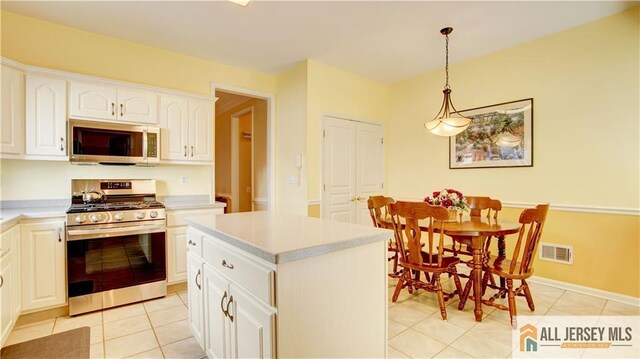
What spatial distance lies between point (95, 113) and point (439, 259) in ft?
11.3

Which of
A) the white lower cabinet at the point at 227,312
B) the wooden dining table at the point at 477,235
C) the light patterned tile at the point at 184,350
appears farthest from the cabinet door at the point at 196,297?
the wooden dining table at the point at 477,235

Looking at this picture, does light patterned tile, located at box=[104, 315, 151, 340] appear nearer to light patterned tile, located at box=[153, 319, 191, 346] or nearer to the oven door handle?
light patterned tile, located at box=[153, 319, 191, 346]

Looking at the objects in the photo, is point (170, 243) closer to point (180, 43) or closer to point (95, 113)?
point (95, 113)

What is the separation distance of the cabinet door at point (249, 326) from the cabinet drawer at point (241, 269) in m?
0.05

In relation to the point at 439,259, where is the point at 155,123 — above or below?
above

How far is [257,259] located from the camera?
126 centimetres

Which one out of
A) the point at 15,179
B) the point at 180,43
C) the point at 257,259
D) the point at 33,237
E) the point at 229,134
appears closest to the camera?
the point at 257,259

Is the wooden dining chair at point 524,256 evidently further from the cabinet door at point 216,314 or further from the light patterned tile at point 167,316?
the light patterned tile at point 167,316

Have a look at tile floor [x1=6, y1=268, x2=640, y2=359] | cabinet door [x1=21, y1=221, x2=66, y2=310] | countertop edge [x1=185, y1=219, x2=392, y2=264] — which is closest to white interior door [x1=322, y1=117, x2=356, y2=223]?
tile floor [x1=6, y1=268, x2=640, y2=359]

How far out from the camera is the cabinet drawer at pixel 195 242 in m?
1.86

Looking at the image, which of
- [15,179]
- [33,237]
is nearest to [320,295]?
[33,237]

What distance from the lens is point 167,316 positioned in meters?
2.59

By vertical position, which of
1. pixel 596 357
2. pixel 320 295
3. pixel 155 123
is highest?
pixel 155 123

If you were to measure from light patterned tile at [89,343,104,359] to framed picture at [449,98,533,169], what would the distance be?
4086 mm
